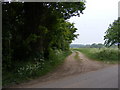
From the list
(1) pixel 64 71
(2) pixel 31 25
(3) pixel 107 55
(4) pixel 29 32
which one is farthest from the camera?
(3) pixel 107 55

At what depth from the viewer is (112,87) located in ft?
20.1

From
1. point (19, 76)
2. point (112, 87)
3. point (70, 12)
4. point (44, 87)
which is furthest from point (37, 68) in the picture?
point (70, 12)

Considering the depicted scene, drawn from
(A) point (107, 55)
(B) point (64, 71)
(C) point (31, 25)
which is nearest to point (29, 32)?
(C) point (31, 25)

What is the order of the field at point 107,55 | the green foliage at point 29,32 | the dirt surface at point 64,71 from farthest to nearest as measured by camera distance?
the field at point 107,55
the green foliage at point 29,32
the dirt surface at point 64,71

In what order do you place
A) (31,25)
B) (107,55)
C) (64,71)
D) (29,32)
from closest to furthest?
1. (64,71)
2. (29,32)
3. (31,25)
4. (107,55)

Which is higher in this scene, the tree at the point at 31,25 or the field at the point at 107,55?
the tree at the point at 31,25

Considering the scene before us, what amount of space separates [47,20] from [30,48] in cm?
291

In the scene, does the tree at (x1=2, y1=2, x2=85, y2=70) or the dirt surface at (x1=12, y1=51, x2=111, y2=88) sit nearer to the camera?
the dirt surface at (x1=12, y1=51, x2=111, y2=88)

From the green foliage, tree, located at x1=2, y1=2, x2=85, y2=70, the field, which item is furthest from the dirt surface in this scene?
the field

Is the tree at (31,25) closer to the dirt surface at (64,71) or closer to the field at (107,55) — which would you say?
the dirt surface at (64,71)

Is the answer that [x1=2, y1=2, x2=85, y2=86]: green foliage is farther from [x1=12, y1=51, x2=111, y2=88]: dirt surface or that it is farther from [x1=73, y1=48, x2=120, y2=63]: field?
[x1=73, y1=48, x2=120, y2=63]: field

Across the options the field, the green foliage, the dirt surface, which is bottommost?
the dirt surface

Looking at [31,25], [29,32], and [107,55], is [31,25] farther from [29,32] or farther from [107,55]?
[107,55]

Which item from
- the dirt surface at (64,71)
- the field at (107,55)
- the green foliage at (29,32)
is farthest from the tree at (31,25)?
the field at (107,55)
